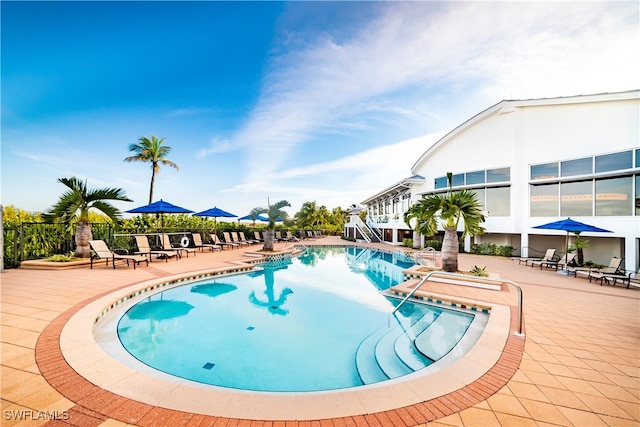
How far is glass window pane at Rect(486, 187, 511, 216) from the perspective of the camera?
1555 cm

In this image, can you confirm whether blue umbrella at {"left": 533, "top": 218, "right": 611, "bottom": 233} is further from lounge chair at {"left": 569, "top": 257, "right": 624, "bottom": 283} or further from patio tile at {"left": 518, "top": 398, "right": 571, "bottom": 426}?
patio tile at {"left": 518, "top": 398, "right": 571, "bottom": 426}

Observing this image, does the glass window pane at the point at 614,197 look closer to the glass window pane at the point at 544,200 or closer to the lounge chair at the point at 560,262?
the glass window pane at the point at 544,200

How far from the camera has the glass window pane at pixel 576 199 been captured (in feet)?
40.5

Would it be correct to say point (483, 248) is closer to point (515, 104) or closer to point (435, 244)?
point (435, 244)

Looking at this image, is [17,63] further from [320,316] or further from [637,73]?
[637,73]

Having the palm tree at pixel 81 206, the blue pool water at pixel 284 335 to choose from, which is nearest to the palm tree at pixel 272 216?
the blue pool water at pixel 284 335

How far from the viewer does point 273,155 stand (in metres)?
23.9

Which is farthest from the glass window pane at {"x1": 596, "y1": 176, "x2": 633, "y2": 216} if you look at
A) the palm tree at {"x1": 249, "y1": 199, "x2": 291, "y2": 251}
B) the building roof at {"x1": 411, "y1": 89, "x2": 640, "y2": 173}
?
the palm tree at {"x1": 249, "y1": 199, "x2": 291, "y2": 251}

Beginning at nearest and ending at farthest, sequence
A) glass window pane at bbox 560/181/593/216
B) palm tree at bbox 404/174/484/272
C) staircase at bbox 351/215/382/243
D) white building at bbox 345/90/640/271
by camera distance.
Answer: palm tree at bbox 404/174/484/272 → white building at bbox 345/90/640/271 → glass window pane at bbox 560/181/593/216 → staircase at bbox 351/215/382/243

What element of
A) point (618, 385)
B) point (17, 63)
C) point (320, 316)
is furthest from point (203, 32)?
point (618, 385)

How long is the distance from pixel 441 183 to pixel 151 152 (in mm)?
26247

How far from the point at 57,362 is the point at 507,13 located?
15.4 metres

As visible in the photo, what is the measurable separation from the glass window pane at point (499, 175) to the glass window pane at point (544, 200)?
1.46 m

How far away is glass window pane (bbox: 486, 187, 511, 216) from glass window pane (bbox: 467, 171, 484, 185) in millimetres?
777
